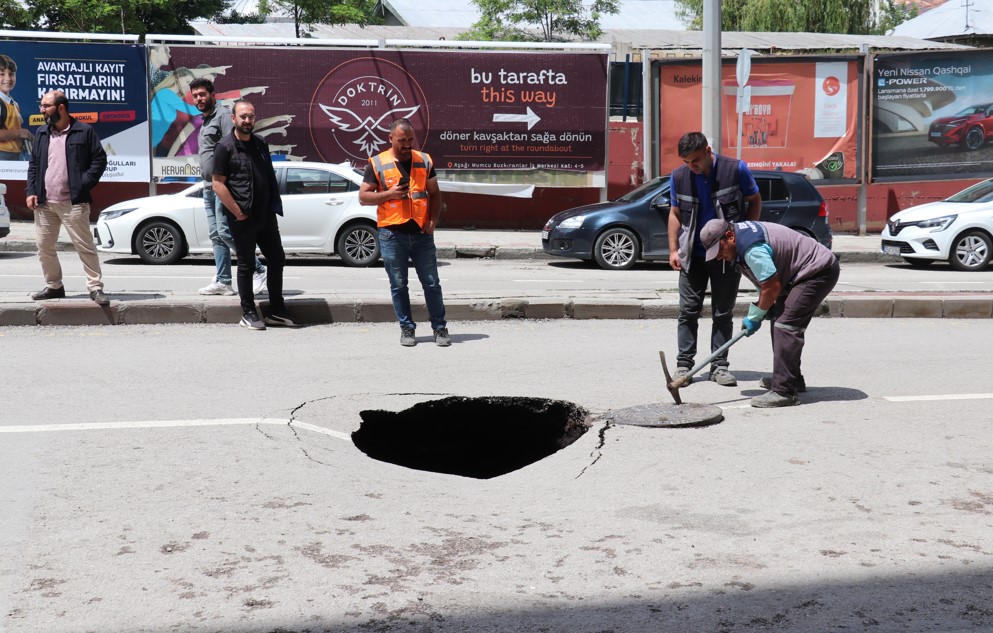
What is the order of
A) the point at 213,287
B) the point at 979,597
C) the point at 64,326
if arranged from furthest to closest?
1. the point at 213,287
2. the point at 64,326
3. the point at 979,597

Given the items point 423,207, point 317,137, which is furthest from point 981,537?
point 317,137

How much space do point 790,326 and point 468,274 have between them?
8163 millimetres

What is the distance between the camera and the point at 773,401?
6688 millimetres

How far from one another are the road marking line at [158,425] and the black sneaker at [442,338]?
103 inches

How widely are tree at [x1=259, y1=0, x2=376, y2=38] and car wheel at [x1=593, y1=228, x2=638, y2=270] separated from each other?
23.0m

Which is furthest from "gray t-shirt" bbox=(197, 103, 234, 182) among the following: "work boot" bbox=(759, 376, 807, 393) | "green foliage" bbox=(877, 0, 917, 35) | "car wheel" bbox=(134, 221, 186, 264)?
"green foliage" bbox=(877, 0, 917, 35)

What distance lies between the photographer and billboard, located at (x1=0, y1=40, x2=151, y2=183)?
18.7 m

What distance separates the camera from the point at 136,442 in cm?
573

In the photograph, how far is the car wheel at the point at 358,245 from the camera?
49.0 ft

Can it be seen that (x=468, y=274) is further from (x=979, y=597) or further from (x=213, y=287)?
(x=979, y=597)

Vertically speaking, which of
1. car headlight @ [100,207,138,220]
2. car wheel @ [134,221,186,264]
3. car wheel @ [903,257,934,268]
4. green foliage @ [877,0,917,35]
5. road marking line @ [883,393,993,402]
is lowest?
road marking line @ [883,393,993,402]

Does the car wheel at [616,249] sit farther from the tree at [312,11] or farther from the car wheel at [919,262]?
the tree at [312,11]

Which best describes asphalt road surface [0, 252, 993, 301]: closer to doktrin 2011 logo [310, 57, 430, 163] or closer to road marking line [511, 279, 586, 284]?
road marking line [511, 279, 586, 284]

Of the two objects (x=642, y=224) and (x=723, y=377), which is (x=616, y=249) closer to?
(x=642, y=224)
